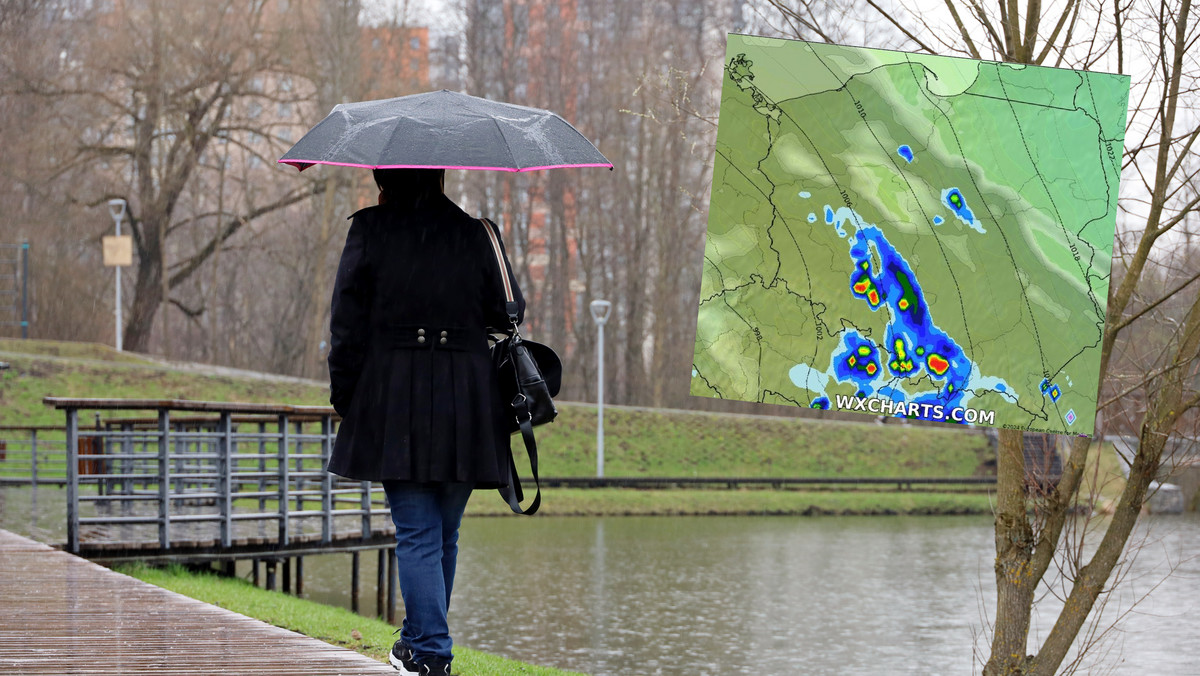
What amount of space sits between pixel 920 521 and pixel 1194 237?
22384 millimetres

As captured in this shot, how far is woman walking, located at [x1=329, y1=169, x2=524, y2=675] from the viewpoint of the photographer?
14.6ft

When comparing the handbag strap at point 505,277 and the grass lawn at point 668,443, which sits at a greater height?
the handbag strap at point 505,277

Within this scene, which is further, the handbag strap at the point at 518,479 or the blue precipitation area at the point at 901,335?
the blue precipitation area at the point at 901,335

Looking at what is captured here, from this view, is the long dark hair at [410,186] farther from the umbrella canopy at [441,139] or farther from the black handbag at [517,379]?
the black handbag at [517,379]

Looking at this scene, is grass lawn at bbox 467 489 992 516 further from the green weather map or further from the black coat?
the black coat

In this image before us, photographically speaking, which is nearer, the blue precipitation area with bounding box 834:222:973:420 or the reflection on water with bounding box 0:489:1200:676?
the blue precipitation area with bounding box 834:222:973:420

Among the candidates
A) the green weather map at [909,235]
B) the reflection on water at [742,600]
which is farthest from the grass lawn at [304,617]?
the green weather map at [909,235]

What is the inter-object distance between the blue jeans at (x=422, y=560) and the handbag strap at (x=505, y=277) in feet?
2.02

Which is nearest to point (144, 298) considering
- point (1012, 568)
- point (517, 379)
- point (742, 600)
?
point (742, 600)

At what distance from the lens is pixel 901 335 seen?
5449mm

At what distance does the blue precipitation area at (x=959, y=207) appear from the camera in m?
5.57

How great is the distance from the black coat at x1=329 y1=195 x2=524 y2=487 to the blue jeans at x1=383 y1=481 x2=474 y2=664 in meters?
0.12

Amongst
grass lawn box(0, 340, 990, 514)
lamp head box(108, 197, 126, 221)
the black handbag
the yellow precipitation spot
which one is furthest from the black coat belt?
lamp head box(108, 197, 126, 221)

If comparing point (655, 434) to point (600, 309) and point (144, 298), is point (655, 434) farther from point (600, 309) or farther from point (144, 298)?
point (144, 298)
